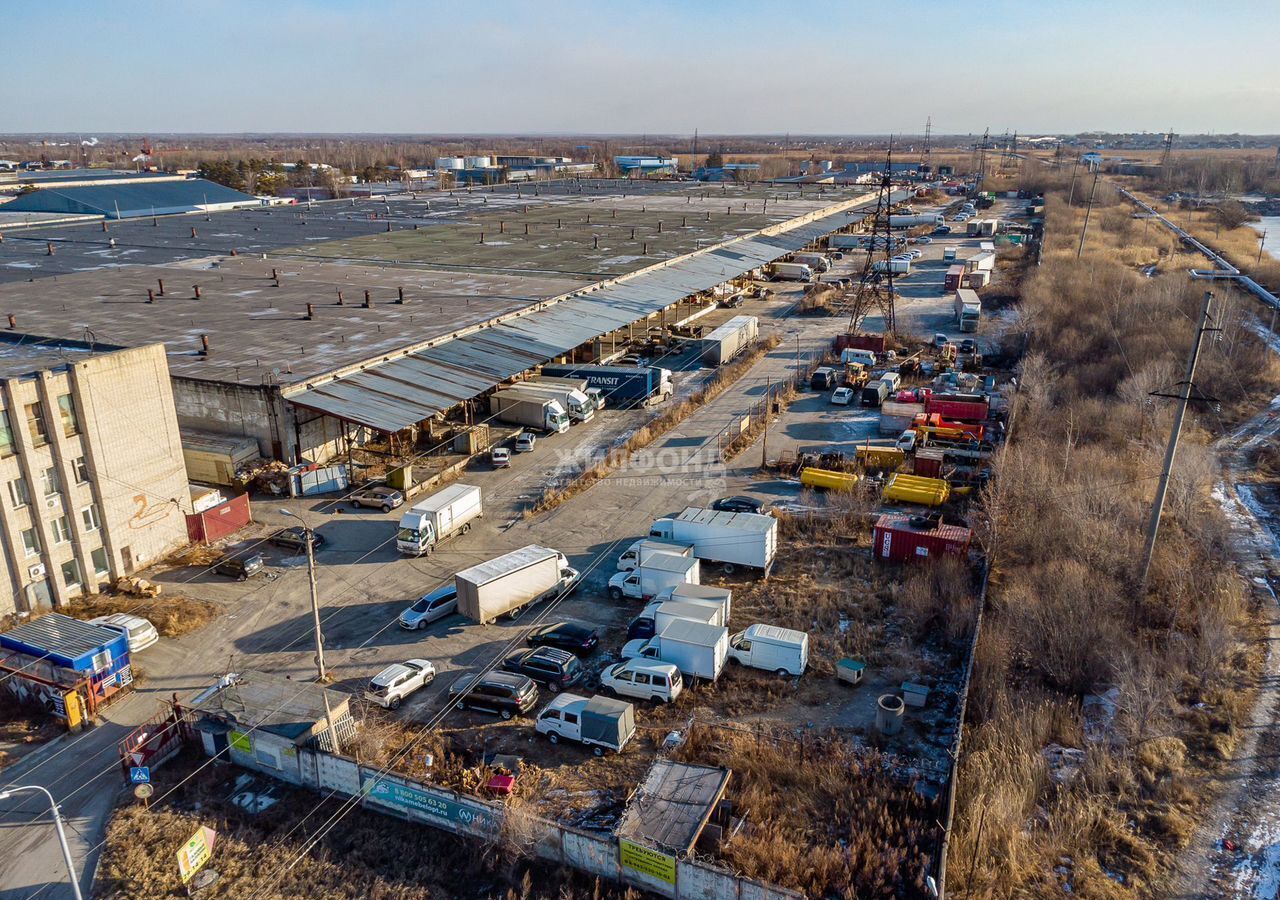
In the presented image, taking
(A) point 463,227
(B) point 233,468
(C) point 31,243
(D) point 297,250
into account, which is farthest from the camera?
(A) point 463,227

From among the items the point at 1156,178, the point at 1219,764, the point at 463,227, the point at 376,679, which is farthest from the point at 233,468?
the point at 1156,178

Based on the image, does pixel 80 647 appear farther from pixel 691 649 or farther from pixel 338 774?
pixel 691 649

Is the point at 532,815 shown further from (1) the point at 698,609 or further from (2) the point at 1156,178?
(2) the point at 1156,178

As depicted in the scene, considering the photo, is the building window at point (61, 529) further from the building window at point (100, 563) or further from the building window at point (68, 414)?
the building window at point (68, 414)

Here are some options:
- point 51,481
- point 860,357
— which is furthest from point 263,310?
point 860,357

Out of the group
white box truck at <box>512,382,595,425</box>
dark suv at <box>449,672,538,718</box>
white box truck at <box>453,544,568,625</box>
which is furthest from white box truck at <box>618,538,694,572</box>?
white box truck at <box>512,382,595,425</box>

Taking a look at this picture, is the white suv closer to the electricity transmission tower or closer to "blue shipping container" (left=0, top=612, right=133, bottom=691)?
"blue shipping container" (left=0, top=612, right=133, bottom=691)

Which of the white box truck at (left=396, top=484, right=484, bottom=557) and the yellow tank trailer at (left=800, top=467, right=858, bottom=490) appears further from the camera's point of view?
the yellow tank trailer at (left=800, top=467, right=858, bottom=490)
